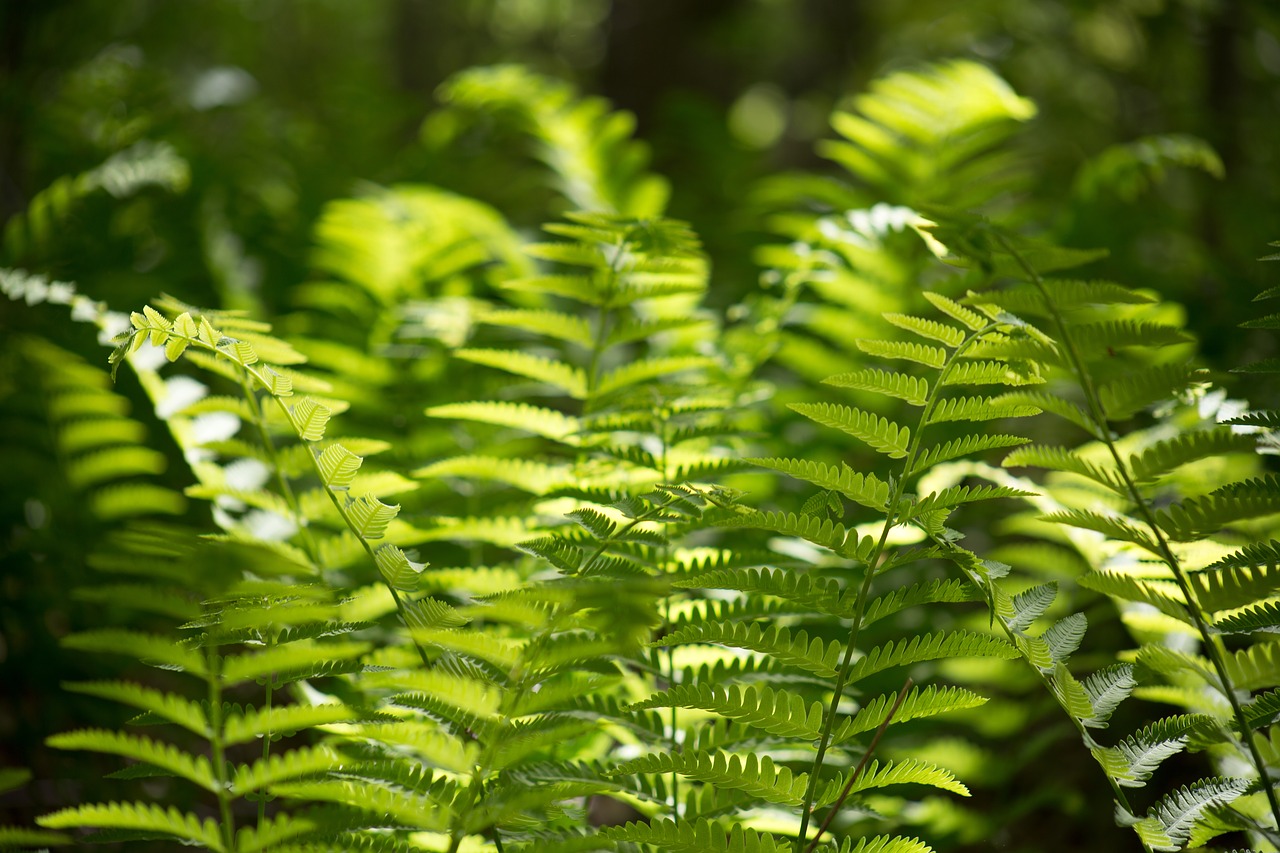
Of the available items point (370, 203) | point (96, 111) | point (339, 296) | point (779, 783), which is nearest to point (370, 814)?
point (779, 783)

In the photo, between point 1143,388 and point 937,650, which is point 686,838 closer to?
point 937,650

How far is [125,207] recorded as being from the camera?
2.17 m

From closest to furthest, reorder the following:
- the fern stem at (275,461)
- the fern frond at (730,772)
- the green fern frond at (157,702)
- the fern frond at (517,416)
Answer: the green fern frond at (157,702), the fern frond at (730,772), the fern stem at (275,461), the fern frond at (517,416)

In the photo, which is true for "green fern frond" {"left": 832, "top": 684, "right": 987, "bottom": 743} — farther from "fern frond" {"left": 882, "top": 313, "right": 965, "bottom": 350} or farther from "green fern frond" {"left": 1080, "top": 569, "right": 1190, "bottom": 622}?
"fern frond" {"left": 882, "top": 313, "right": 965, "bottom": 350}

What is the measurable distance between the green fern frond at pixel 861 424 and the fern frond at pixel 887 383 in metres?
0.03

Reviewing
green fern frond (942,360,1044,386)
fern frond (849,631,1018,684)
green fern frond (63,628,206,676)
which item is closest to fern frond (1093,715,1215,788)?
fern frond (849,631,1018,684)

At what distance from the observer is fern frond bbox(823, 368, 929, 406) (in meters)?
0.79

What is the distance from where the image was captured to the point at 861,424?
30.8 inches

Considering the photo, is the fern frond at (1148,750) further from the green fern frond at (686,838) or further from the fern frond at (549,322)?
the fern frond at (549,322)

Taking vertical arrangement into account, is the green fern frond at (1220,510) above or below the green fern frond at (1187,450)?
below

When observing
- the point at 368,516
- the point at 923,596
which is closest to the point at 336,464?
the point at 368,516

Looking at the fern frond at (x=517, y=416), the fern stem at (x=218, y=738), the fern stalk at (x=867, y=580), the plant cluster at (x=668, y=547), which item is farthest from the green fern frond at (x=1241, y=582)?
the fern stem at (x=218, y=738)

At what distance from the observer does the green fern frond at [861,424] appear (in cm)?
Result: 78

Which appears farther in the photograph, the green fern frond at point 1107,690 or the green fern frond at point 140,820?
the green fern frond at point 1107,690
